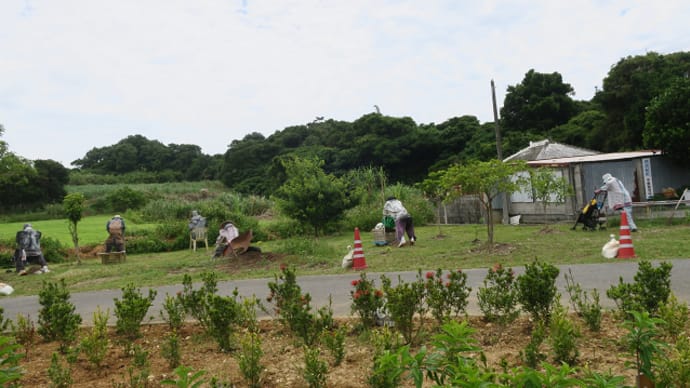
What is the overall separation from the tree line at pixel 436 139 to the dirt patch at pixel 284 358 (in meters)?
11.0

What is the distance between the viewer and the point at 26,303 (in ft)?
34.4

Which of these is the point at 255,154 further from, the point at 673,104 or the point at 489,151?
the point at 673,104

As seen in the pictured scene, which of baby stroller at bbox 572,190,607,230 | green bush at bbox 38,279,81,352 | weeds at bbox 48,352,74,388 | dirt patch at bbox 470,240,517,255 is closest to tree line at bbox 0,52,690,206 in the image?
dirt patch at bbox 470,240,517,255

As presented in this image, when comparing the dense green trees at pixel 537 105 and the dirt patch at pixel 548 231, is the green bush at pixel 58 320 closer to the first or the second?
the dirt patch at pixel 548 231

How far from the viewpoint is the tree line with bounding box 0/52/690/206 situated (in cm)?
2414

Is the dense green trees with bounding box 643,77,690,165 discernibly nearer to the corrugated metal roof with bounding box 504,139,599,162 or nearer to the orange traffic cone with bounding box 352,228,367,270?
the corrugated metal roof with bounding box 504,139,599,162

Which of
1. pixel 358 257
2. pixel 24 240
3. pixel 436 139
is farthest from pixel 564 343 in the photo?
pixel 436 139

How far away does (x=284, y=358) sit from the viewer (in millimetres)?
4883

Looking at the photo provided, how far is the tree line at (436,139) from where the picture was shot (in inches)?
950

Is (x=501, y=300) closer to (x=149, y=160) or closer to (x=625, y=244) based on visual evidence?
(x=625, y=244)

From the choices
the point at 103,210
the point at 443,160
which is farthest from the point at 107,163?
the point at 443,160

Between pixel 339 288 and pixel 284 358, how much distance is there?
4.11 meters

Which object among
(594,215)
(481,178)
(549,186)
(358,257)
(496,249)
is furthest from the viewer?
(549,186)

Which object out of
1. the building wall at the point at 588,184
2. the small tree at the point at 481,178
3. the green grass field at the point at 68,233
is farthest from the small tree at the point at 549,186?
the green grass field at the point at 68,233
